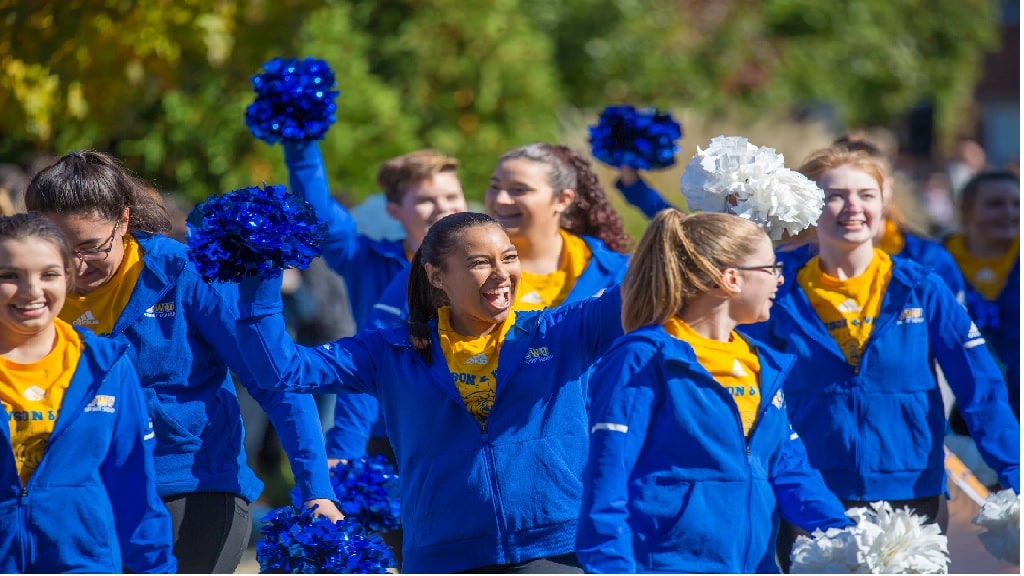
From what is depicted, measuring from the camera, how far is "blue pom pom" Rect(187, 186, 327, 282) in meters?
3.79

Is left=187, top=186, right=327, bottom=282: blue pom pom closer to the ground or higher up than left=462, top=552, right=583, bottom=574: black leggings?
higher up

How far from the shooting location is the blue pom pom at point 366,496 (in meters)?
5.07

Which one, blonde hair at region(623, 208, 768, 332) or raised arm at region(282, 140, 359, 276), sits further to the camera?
raised arm at region(282, 140, 359, 276)

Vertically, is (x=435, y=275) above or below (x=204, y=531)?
above

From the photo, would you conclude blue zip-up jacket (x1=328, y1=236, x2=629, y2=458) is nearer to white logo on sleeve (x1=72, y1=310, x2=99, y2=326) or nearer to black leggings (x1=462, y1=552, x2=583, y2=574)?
white logo on sleeve (x1=72, y1=310, x2=99, y2=326)

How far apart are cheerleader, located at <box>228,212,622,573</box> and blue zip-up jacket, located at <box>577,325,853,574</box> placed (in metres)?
0.45

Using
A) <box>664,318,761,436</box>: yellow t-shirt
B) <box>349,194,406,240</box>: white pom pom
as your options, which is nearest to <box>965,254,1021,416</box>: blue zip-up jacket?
<box>349,194,406,240</box>: white pom pom

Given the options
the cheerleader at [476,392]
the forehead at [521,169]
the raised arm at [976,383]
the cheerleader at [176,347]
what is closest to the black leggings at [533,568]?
the cheerleader at [476,392]

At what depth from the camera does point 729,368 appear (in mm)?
3854

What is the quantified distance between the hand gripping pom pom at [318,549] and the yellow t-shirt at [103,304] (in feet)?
2.45

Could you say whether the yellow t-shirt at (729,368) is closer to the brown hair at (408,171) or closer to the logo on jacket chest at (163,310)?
the logo on jacket chest at (163,310)

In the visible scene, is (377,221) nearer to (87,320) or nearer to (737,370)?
(87,320)

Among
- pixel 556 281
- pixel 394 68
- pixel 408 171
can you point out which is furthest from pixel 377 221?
pixel 394 68

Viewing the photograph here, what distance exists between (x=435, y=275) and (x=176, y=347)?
2.58 ft
